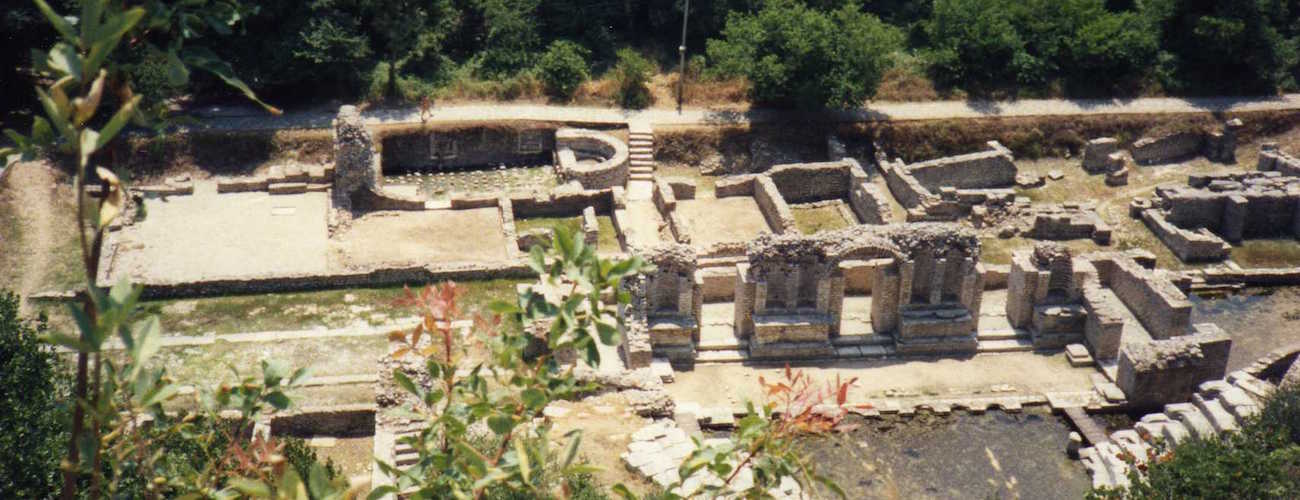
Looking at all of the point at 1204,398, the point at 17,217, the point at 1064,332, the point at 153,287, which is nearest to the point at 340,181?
the point at 153,287

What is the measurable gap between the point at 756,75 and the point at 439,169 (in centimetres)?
1029

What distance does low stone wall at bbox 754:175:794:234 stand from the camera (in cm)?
3516

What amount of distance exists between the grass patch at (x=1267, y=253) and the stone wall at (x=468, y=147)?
66.3 feet

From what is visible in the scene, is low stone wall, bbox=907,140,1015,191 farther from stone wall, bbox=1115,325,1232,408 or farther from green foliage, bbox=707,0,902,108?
stone wall, bbox=1115,325,1232,408

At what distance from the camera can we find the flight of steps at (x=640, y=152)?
39.0m

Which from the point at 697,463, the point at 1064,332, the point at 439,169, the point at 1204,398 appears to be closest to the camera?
the point at 697,463

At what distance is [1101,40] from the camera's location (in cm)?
4381

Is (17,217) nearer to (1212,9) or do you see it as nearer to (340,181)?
(340,181)

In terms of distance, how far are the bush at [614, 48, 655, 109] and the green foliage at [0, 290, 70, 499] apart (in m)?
22.9

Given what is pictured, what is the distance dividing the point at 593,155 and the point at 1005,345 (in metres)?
14.9

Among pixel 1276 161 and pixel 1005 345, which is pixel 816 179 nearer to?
pixel 1005 345

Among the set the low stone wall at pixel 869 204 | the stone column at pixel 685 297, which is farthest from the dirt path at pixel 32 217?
the low stone wall at pixel 869 204

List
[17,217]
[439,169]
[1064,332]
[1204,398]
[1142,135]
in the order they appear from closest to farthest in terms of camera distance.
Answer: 1. [1204,398]
2. [1064,332]
3. [17,217]
4. [439,169]
5. [1142,135]

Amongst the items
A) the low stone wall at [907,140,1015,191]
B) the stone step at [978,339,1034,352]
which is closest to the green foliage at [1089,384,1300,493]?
the stone step at [978,339,1034,352]
